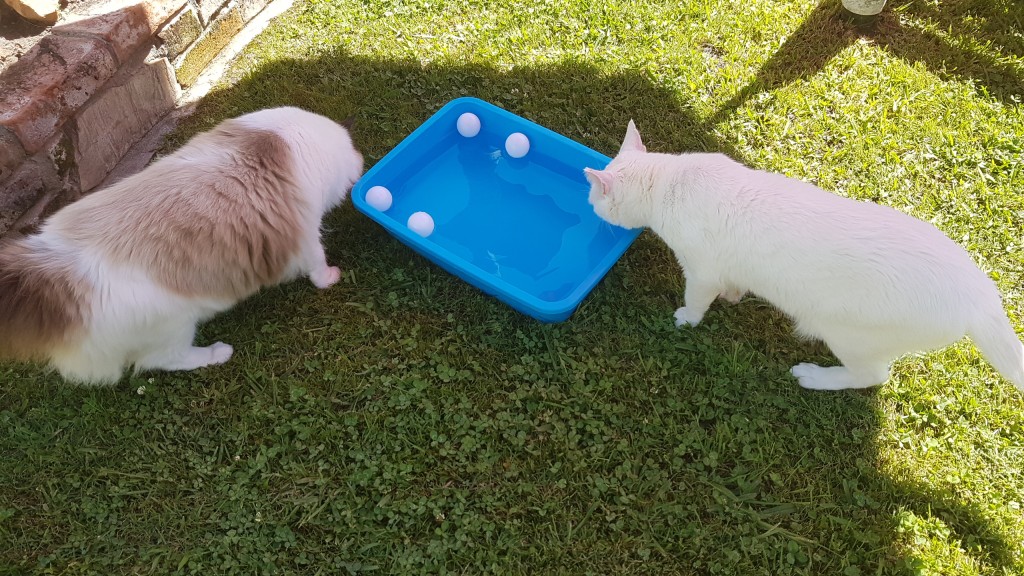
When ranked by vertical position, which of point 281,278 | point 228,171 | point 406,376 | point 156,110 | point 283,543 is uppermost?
point 228,171

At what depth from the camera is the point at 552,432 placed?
2678mm

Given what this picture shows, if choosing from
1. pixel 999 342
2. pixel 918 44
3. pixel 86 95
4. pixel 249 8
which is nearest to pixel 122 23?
pixel 86 95

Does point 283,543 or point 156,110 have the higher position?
point 156,110

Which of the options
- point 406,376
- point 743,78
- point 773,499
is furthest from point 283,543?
point 743,78

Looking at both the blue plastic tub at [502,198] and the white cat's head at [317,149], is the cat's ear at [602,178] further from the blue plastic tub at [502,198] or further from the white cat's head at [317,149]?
the white cat's head at [317,149]

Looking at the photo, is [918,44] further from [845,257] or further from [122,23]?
[122,23]

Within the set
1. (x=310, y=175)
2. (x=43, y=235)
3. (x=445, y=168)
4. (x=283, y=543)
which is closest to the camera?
(x=43, y=235)

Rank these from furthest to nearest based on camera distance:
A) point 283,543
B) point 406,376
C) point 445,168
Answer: point 445,168 → point 406,376 → point 283,543

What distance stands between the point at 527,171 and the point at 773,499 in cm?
204

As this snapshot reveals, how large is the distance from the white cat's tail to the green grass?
25.4 inches

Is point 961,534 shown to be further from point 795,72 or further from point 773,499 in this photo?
point 795,72

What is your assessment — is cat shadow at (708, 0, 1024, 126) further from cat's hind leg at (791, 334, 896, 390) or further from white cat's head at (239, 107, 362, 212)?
white cat's head at (239, 107, 362, 212)

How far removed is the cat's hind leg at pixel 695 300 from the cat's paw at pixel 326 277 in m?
1.68

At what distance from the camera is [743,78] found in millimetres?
3826
